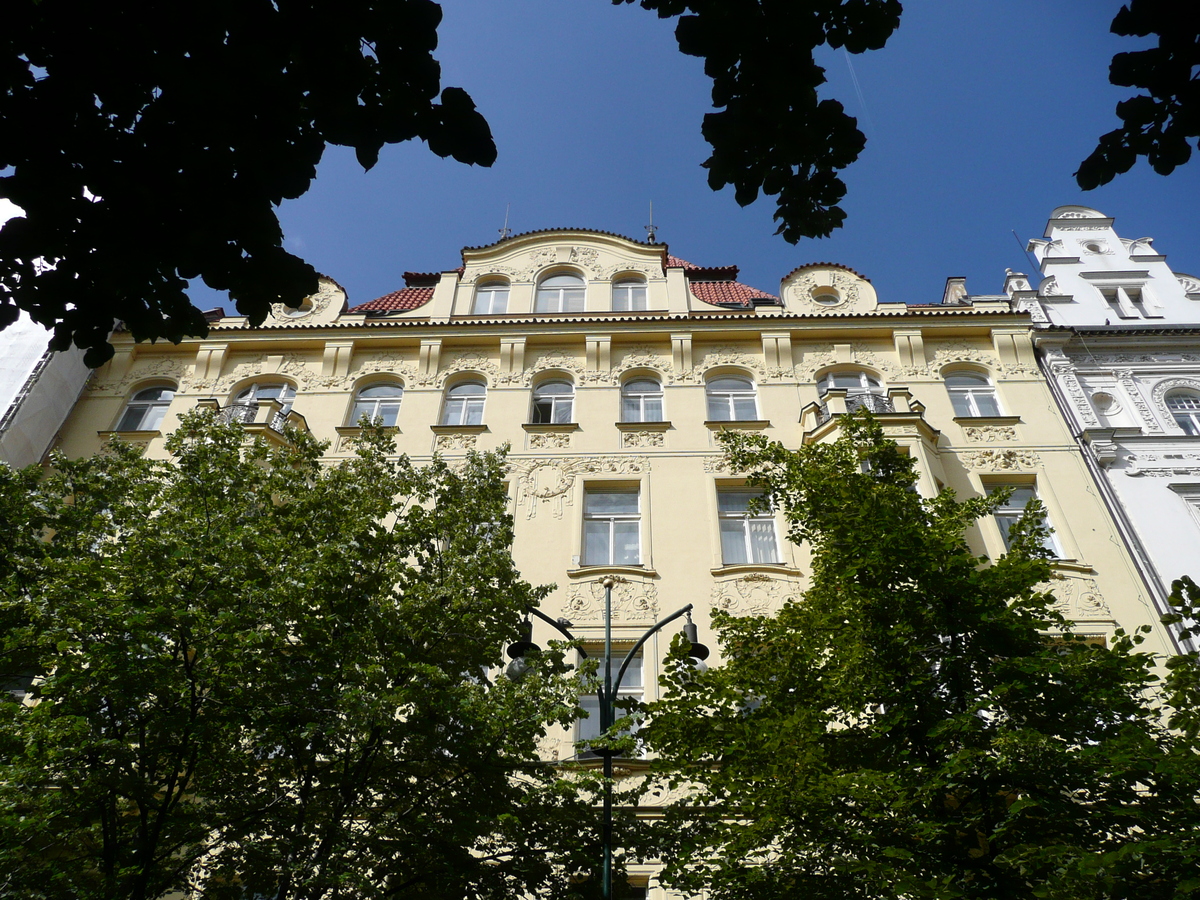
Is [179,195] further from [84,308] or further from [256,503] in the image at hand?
[256,503]

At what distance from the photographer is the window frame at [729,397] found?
727 inches

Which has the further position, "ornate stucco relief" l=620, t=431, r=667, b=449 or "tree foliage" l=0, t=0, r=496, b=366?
"ornate stucco relief" l=620, t=431, r=667, b=449

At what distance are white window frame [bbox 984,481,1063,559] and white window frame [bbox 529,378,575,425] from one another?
8.27m

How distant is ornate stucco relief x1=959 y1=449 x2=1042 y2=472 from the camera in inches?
666

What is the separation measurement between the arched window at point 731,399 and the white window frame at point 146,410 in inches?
456

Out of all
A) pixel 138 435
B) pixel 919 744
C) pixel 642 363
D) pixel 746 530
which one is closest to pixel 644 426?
pixel 642 363

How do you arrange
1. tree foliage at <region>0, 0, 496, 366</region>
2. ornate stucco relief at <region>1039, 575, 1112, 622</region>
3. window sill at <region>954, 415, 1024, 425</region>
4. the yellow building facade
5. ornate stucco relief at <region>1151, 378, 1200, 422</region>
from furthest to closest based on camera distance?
ornate stucco relief at <region>1151, 378, 1200, 422</region> < window sill at <region>954, 415, 1024, 425</region> < the yellow building facade < ornate stucco relief at <region>1039, 575, 1112, 622</region> < tree foliage at <region>0, 0, 496, 366</region>

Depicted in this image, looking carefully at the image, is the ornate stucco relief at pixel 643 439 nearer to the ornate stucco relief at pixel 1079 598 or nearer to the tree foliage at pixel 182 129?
the ornate stucco relief at pixel 1079 598

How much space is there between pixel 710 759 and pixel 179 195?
24.5ft

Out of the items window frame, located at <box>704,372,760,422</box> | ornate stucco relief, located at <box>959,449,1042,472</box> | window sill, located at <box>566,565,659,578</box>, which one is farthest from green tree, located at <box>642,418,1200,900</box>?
window frame, located at <box>704,372,760,422</box>

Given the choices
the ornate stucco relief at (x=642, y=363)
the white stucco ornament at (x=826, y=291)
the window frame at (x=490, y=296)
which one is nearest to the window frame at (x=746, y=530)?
the ornate stucco relief at (x=642, y=363)

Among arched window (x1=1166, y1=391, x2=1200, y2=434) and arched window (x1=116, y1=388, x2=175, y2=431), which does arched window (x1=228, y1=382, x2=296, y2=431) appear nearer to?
arched window (x1=116, y1=388, x2=175, y2=431)

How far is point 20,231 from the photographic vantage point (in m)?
4.41

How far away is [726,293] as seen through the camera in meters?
22.7
